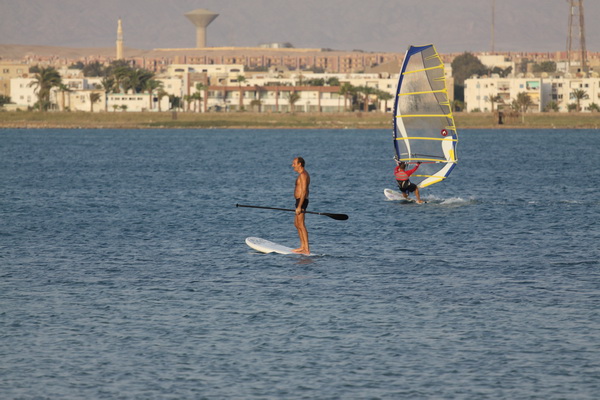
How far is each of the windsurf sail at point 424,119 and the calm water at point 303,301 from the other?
2137mm

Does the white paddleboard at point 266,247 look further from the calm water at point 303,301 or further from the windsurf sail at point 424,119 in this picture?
the windsurf sail at point 424,119

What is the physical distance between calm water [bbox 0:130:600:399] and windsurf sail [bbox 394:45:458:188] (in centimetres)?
214

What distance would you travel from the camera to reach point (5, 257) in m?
30.3

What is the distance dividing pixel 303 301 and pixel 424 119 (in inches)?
1143

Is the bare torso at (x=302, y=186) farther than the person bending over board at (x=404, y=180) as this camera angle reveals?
No

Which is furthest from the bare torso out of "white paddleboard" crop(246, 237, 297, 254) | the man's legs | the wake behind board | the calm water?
the wake behind board

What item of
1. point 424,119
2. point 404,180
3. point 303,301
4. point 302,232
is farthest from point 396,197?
point 303,301

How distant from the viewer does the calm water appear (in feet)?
58.2

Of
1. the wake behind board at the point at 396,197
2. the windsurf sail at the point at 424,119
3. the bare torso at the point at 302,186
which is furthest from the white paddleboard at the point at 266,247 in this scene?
the windsurf sail at the point at 424,119

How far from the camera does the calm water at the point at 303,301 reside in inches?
699

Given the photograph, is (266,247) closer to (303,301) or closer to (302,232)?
(302,232)

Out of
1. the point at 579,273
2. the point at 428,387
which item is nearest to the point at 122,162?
the point at 579,273

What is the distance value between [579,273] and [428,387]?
36.5 ft

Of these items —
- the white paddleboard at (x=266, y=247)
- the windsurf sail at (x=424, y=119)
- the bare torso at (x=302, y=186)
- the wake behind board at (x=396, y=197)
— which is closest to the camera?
the bare torso at (x=302, y=186)
